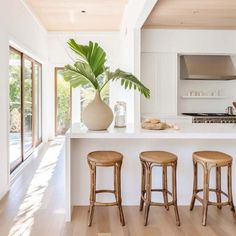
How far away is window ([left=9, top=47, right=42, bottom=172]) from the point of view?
16.0 feet

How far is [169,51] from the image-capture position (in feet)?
19.5

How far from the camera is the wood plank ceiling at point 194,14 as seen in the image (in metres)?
4.52

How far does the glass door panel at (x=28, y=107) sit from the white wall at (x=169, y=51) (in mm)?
2360

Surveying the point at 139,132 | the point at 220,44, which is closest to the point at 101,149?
the point at 139,132

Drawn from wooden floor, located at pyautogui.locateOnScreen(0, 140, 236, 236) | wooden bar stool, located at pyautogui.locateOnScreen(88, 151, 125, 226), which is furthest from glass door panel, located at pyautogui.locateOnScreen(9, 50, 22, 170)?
wooden bar stool, located at pyautogui.locateOnScreen(88, 151, 125, 226)

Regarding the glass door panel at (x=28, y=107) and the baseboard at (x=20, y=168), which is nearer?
the baseboard at (x=20, y=168)

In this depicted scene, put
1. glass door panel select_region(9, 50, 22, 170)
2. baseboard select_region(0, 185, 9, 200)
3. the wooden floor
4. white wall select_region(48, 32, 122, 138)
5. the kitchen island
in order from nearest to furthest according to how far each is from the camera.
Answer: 1. the wooden floor
2. the kitchen island
3. baseboard select_region(0, 185, 9, 200)
4. glass door panel select_region(9, 50, 22, 170)
5. white wall select_region(48, 32, 122, 138)

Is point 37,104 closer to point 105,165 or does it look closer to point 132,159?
point 132,159

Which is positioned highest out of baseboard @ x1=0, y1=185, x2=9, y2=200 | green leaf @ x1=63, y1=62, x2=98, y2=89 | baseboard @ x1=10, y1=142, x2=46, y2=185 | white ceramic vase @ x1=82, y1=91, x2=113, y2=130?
green leaf @ x1=63, y1=62, x2=98, y2=89

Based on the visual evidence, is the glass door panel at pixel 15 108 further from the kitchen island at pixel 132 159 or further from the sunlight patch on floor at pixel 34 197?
the kitchen island at pixel 132 159

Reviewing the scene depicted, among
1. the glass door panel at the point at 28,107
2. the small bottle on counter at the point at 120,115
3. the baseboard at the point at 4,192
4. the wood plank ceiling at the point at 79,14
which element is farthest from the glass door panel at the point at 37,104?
the small bottle on counter at the point at 120,115

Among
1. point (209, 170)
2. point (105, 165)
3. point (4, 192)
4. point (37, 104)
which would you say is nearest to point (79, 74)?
point (105, 165)

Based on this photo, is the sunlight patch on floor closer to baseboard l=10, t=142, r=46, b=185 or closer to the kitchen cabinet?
baseboard l=10, t=142, r=46, b=185

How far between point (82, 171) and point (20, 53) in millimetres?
2920
